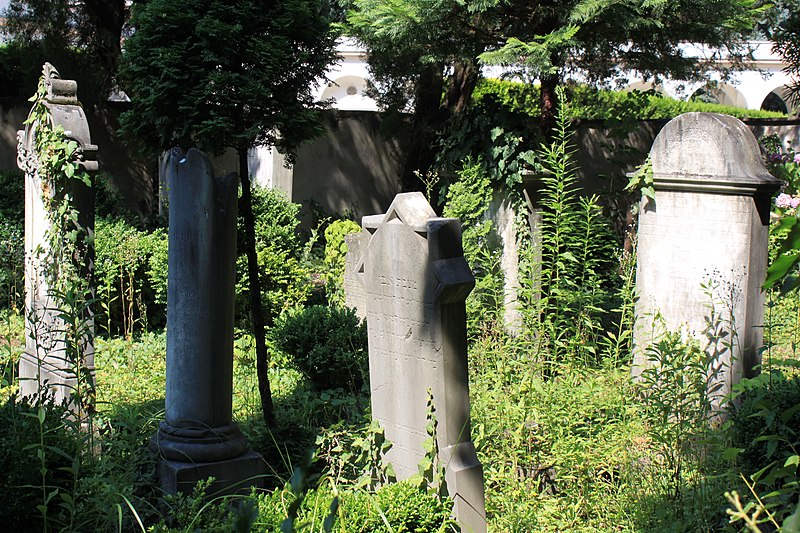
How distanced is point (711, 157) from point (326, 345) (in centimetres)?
324

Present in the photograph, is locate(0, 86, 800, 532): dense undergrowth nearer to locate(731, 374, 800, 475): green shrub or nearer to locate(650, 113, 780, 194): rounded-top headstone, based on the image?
locate(731, 374, 800, 475): green shrub

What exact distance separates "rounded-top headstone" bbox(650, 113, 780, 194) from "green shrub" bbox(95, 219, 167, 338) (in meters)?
4.92

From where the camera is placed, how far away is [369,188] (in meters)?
12.3

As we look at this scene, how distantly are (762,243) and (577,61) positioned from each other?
352 centimetres

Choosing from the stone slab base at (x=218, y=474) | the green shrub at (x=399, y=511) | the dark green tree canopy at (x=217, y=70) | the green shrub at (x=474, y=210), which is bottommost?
the stone slab base at (x=218, y=474)

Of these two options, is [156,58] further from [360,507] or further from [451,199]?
[451,199]

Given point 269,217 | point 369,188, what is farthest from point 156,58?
point 369,188

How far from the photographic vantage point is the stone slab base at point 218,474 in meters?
4.20

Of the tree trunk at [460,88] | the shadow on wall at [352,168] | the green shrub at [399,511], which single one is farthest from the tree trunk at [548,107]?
the green shrub at [399,511]

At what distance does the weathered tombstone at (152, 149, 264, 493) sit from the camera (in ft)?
14.2

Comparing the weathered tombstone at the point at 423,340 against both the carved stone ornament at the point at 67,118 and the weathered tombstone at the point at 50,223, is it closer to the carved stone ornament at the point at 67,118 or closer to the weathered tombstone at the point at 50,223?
the weathered tombstone at the point at 50,223

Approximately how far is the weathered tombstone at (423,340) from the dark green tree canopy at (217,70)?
1122 millimetres

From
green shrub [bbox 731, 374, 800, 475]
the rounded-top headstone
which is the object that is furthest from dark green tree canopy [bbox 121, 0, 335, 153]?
green shrub [bbox 731, 374, 800, 475]

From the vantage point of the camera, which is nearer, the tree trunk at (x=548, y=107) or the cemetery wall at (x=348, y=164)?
the tree trunk at (x=548, y=107)
